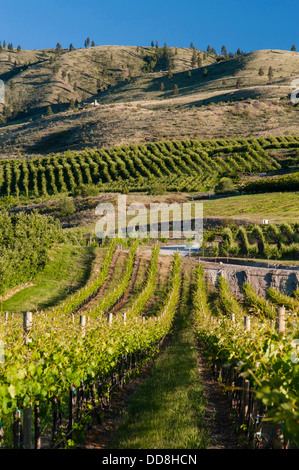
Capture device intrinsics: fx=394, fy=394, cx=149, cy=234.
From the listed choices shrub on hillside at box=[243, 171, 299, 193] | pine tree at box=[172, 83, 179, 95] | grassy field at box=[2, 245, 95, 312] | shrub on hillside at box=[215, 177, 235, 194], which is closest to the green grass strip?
grassy field at box=[2, 245, 95, 312]

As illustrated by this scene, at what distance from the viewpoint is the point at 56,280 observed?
90.9 ft

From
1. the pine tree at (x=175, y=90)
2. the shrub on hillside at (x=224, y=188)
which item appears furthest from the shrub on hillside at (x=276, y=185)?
the pine tree at (x=175, y=90)

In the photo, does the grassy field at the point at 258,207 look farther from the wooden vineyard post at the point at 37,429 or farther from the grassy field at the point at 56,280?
the wooden vineyard post at the point at 37,429

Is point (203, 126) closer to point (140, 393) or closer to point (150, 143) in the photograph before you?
point (150, 143)

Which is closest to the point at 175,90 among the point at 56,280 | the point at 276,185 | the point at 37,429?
the point at 276,185

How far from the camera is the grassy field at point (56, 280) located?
75.2 feet

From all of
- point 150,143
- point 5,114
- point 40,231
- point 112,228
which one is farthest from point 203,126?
point 5,114

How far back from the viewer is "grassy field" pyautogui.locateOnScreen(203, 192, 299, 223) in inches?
1880

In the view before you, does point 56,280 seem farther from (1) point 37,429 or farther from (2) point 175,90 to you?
(2) point 175,90

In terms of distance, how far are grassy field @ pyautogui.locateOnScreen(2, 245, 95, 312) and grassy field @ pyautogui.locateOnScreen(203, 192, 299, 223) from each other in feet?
70.9

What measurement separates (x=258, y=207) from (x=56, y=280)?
1333 inches

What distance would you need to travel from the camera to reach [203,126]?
107m

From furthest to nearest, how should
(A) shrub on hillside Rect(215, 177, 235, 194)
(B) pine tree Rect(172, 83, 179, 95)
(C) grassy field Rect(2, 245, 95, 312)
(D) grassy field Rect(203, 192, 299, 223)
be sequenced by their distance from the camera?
(B) pine tree Rect(172, 83, 179, 95) → (A) shrub on hillside Rect(215, 177, 235, 194) → (D) grassy field Rect(203, 192, 299, 223) → (C) grassy field Rect(2, 245, 95, 312)

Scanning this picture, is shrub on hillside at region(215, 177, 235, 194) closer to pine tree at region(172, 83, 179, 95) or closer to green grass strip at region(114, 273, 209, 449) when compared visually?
green grass strip at region(114, 273, 209, 449)
